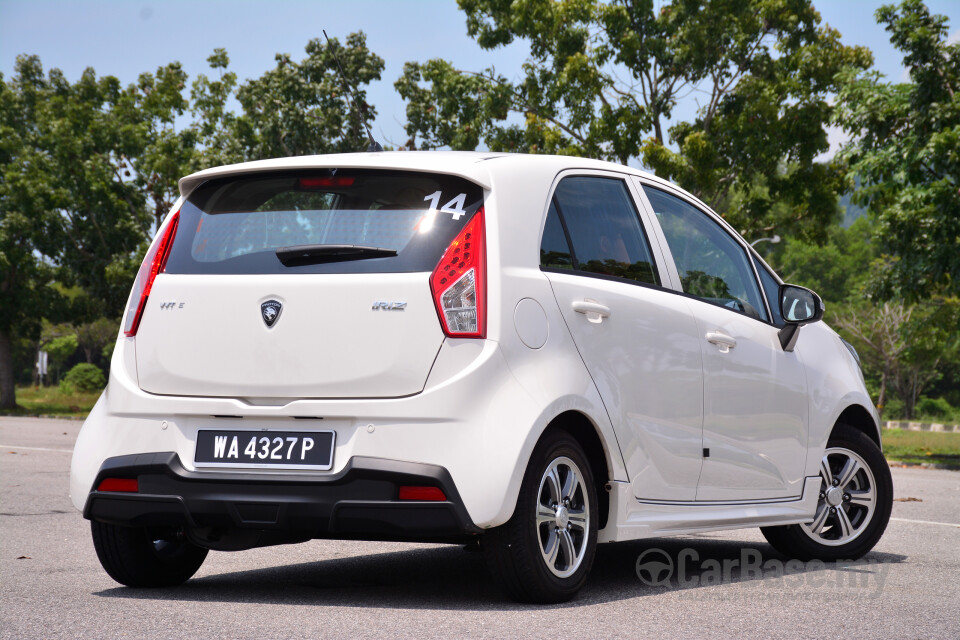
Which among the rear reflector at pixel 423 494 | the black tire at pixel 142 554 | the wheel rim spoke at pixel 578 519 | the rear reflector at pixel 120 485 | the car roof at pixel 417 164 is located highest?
the car roof at pixel 417 164

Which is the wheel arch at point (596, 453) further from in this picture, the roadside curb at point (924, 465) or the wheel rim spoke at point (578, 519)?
the roadside curb at point (924, 465)

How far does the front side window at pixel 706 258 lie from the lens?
19.2 ft

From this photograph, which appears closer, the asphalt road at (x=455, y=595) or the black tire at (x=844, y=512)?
the asphalt road at (x=455, y=595)

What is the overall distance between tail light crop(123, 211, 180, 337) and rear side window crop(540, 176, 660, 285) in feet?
5.16

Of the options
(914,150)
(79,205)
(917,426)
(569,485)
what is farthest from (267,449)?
(917,426)

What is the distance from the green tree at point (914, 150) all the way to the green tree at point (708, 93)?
560 centimetres

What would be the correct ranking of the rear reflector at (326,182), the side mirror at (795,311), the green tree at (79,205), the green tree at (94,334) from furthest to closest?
the green tree at (94,334), the green tree at (79,205), the side mirror at (795,311), the rear reflector at (326,182)

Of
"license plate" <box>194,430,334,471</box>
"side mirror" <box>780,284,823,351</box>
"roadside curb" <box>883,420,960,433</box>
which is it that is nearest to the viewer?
"license plate" <box>194,430,334,471</box>

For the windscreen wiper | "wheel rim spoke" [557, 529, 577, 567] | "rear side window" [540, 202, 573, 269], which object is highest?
"rear side window" [540, 202, 573, 269]

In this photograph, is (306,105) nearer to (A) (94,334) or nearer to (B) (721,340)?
(B) (721,340)

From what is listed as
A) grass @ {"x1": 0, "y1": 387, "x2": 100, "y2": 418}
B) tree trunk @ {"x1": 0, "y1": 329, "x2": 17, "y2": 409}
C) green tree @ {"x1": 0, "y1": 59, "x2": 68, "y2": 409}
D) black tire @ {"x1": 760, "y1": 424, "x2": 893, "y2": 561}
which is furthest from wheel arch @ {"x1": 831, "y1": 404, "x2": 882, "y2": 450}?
tree trunk @ {"x1": 0, "y1": 329, "x2": 17, "y2": 409}

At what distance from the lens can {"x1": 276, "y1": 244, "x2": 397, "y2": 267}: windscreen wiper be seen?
464 cm

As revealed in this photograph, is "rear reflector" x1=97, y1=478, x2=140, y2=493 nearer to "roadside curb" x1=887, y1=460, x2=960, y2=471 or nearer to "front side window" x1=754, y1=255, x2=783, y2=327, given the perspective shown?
"front side window" x1=754, y1=255, x2=783, y2=327
